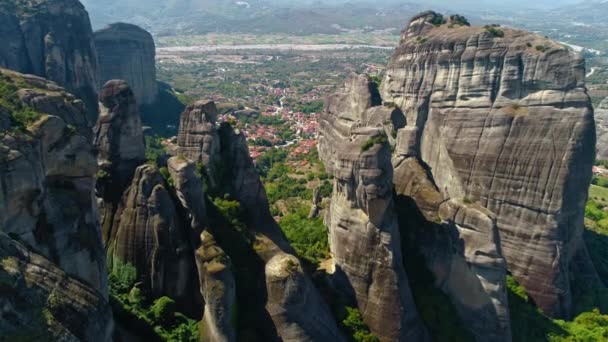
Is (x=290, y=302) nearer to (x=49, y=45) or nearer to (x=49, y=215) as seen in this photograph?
(x=49, y=215)

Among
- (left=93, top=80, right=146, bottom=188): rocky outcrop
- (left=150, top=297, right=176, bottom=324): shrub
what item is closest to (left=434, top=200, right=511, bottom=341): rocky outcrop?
(left=150, top=297, right=176, bottom=324): shrub

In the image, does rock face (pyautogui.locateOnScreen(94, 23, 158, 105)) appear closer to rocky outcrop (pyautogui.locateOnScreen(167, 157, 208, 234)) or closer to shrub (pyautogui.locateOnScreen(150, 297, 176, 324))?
rocky outcrop (pyautogui.locateOnScreen(167, 157, 208, 234))

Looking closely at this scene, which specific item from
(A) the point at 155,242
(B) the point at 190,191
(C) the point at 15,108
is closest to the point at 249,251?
(B) the point at 190,191

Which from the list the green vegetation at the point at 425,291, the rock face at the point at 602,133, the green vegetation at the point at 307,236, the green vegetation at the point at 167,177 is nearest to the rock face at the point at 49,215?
the green vegetation at the point at 167,177

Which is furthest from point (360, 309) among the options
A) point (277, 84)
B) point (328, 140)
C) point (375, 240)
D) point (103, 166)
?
point (277, 84)

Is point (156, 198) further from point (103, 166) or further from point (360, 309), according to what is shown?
point (360, 309)
